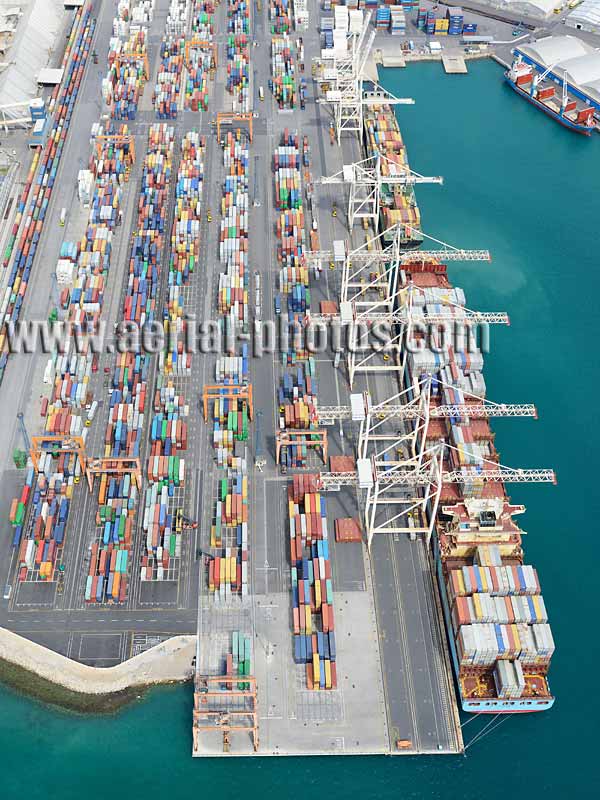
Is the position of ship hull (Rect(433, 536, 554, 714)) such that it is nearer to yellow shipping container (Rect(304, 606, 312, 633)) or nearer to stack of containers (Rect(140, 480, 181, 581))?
yellow shipping container (Rect(304, 606, 312, 633))

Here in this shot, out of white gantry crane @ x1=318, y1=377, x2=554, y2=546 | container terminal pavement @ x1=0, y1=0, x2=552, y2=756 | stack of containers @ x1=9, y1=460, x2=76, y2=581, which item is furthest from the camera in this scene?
stack of containers @ x1=9, y1=460, x2=76, y2=581

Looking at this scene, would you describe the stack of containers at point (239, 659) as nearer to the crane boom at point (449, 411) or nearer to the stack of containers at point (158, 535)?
the stack of containers at point (158, 535)

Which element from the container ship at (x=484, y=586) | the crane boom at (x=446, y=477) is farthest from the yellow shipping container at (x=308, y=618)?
the crane boom at (x=446, y=477)

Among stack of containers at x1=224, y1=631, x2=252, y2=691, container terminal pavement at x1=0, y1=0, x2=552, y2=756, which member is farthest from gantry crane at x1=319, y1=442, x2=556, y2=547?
stack of containers at x1=224, y1=631, x2=252, y2=691

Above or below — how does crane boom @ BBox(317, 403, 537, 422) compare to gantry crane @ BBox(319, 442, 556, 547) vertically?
above

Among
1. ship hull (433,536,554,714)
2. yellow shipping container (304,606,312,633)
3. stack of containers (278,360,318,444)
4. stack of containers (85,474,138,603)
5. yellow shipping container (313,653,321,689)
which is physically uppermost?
stack of containers (278,360,318,444)

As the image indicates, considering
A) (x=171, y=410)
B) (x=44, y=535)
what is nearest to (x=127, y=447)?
(x=171, y=410)

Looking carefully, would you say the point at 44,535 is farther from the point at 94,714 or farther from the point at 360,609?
the point at 360,609
